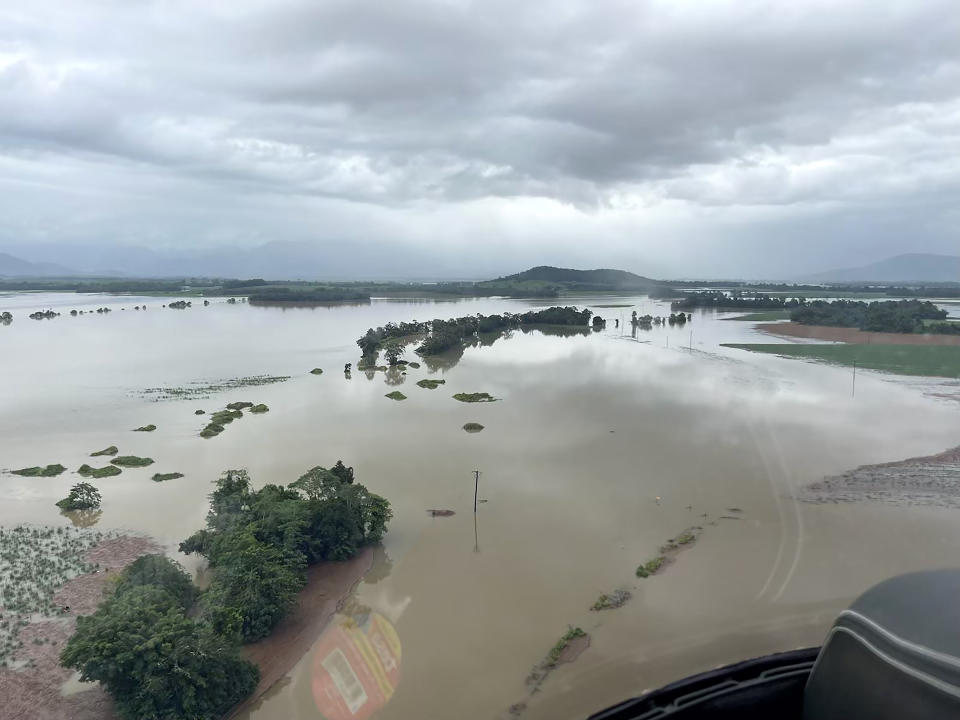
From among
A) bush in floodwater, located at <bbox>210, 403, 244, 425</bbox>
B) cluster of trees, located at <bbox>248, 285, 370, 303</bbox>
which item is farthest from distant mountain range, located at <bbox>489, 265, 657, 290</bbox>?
bush in floodwater, located at <bbox>210, 403, 244, 425</bbox>

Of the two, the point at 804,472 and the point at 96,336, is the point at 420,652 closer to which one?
the point at 804,472

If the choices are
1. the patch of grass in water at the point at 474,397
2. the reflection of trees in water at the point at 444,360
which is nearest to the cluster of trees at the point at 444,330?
the reflection of trees in water at the point at 444,360

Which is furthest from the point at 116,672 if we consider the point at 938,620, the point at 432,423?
the point at 432,423

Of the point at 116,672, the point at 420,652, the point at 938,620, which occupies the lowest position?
the point at 420,652

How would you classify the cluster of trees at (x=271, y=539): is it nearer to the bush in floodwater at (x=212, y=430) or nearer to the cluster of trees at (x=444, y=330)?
the bush in floodwater at (x=212, y=430)

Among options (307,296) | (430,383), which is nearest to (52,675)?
(430,383)

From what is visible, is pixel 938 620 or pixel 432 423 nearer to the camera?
pixel 938 620

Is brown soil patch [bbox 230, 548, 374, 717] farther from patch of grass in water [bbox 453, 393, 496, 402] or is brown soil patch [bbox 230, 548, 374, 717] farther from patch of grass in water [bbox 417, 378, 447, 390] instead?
patch of grass in water [bbox 417, 378, 447, 390]
